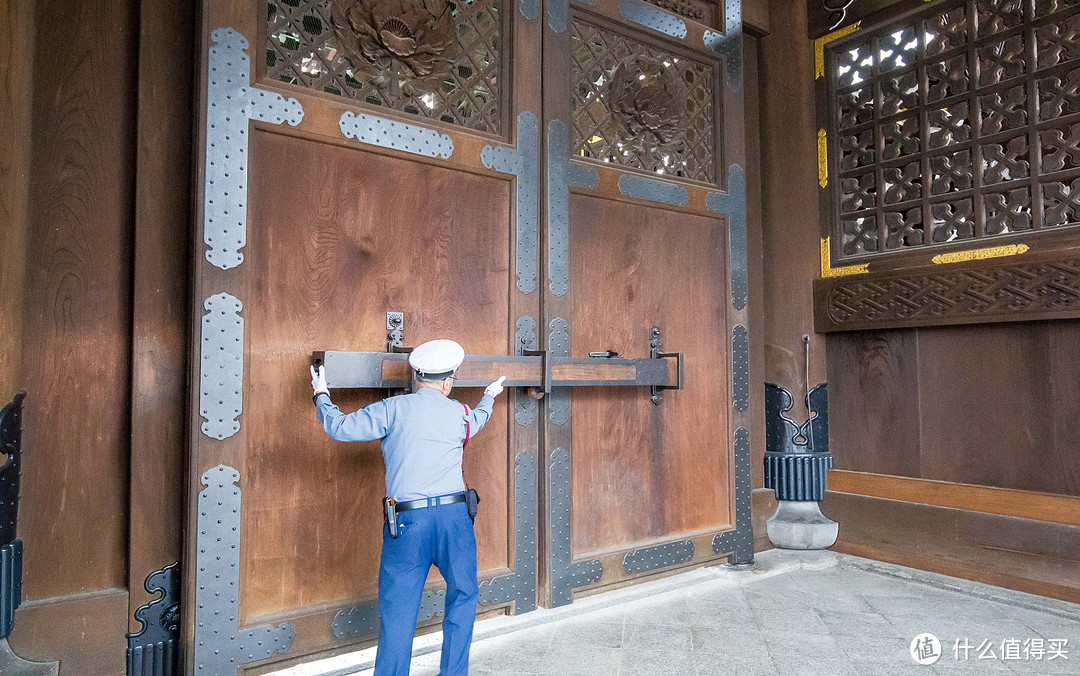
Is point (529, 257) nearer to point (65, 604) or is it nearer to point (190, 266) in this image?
point (190, 266)

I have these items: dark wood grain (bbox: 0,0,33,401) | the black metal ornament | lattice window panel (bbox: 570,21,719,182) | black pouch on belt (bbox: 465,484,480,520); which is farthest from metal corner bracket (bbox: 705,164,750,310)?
dark wood grain (bbox: 0,0,33,401)

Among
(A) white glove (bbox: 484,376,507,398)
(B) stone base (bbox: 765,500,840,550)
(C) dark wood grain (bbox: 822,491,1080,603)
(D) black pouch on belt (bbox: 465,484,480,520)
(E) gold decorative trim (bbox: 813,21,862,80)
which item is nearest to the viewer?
(D) black pouch on belt (bbox: 465,484,480,520)

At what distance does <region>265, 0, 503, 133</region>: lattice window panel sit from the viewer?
3016 mm

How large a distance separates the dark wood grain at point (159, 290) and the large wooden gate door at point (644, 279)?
1.76 m

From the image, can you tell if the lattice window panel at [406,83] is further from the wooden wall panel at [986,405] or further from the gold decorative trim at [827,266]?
the wooden wall panel at [986,405]

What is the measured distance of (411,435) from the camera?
8.70ft

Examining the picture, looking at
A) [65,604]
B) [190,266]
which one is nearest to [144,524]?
[65,604]

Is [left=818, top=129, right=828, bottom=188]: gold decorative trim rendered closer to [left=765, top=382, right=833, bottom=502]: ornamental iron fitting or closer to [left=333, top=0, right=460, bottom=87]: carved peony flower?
[left=765, top=382, right=833, bottom=502]: ornamental iron fitting

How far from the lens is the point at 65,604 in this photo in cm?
264

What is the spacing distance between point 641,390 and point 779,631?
58.5 inches

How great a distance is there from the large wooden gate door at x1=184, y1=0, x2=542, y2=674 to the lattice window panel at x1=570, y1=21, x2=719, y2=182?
0.38 meters

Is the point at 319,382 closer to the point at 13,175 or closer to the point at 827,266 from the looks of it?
the point at 13,175

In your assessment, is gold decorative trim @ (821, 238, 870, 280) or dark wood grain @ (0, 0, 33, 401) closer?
dark wood grain @ (0, 0, 33, 401)

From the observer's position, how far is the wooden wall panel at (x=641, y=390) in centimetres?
390
